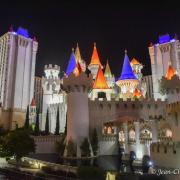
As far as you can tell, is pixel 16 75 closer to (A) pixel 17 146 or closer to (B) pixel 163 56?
(B) pixel 163 56

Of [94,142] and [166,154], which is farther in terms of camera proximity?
[94,142]

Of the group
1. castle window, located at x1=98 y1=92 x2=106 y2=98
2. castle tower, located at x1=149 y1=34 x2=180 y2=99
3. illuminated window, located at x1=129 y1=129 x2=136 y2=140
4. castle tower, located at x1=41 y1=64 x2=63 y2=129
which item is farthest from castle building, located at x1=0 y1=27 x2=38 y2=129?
illuminated window, located at x1=129 y1=129 x2=136 y2=140

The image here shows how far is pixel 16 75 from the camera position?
57.1 m

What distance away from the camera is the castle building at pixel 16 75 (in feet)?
180

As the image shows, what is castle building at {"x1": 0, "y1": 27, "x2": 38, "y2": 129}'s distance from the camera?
180 ft

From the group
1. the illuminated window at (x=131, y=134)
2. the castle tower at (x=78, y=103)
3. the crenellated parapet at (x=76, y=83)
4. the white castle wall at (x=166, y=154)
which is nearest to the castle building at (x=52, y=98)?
the castle tower at (x=78, y=103)

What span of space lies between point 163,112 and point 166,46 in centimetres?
2469

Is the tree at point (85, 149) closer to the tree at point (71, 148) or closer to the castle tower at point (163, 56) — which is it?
the tree at point (71, 148)

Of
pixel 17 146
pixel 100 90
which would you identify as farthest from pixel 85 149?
pixel 100 90

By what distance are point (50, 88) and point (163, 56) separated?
2463 centimetres

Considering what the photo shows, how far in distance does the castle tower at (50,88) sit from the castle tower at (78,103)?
69.2 feet

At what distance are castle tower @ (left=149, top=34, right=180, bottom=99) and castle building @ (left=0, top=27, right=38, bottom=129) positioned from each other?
2829 centimetres

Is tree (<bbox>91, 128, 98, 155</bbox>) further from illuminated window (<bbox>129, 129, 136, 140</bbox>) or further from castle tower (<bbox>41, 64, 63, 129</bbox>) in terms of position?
castle tower (<bbox>41, 64, 63, 129</bbox>)

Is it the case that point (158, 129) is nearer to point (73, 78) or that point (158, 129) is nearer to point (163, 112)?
point (163, 112)
